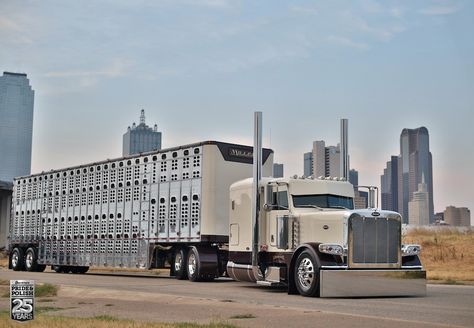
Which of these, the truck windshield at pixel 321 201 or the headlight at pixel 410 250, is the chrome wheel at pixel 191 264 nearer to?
the truck windshield at pixel 321 201

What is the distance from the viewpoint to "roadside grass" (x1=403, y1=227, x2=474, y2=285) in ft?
92.7

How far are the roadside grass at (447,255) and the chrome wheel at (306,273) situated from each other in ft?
27.5

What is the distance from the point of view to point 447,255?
1515 inches

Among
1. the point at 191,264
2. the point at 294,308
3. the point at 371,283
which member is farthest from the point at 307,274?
the point at 191,264

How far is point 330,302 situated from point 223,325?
5836 mm

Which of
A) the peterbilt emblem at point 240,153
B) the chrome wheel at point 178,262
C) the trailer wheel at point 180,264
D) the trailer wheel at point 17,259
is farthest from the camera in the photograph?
the trailer wheel at point 17,259

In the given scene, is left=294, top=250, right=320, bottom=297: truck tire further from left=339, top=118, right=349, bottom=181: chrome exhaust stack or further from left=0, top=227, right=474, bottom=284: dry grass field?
left=0, top=227, right=474, bottom=284: dry grass field

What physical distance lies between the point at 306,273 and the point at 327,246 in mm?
921

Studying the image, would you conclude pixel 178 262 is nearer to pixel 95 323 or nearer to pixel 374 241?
pixel 374 241

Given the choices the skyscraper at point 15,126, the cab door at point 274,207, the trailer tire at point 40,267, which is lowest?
the trailer tire at point 40,267

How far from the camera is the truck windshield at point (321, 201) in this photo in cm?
1983

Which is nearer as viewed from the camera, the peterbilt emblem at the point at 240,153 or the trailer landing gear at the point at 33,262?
the peterbilt emblem at the point at 240,153

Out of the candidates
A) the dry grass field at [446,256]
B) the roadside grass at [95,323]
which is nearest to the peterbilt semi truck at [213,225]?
the dry grass field at [446,256]

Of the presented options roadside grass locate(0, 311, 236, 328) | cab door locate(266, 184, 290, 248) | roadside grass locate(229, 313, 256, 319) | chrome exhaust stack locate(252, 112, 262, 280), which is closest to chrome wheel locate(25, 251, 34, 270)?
chrome exhaust stack locate(252, 112, 262, 280)
